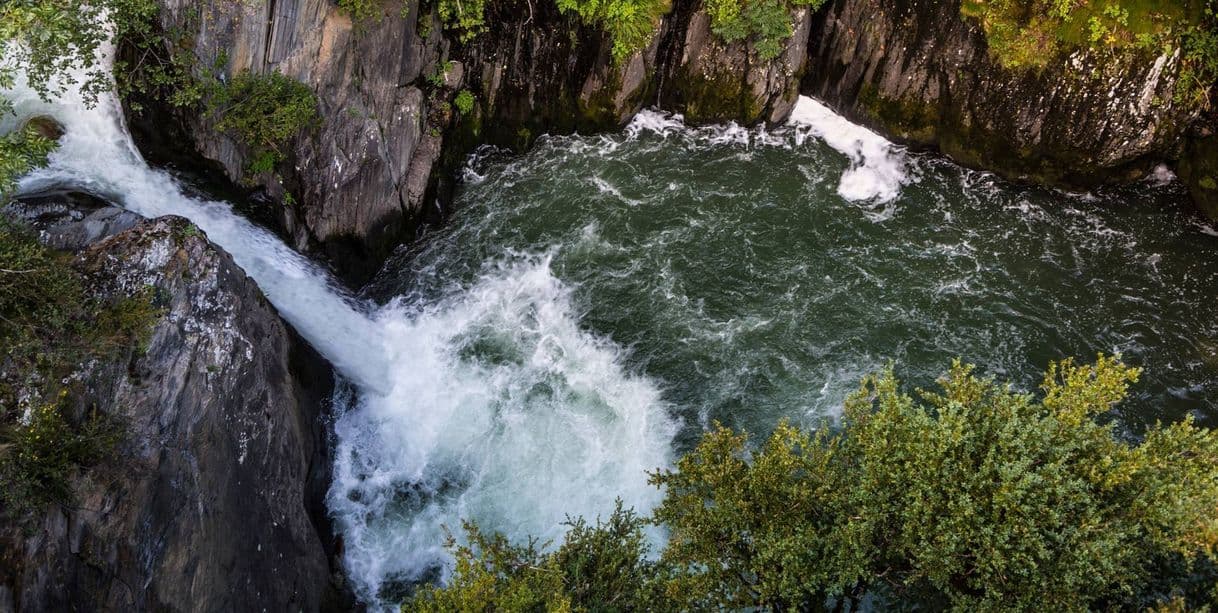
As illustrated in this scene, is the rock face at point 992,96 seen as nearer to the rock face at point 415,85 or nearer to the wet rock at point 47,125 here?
the rock face at point 415,85

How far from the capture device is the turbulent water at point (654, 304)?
63.4 feet

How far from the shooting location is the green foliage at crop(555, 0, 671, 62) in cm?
2350

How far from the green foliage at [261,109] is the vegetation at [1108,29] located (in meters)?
20.2

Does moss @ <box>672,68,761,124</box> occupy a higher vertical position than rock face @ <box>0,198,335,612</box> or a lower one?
higher

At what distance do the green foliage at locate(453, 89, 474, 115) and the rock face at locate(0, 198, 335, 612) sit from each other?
9449mm

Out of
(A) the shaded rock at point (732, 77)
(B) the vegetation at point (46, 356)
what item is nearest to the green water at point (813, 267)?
(A) the shaded rock at point (732, 77)

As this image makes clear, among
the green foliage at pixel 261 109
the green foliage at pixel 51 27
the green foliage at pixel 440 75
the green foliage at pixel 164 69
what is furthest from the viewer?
the green foliage at pixel 440 75

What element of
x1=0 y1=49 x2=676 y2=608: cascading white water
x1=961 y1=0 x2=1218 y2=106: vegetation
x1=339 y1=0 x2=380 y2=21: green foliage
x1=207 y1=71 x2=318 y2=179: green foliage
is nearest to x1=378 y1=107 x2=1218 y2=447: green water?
x1=0 y1=49 x2=676 y2=608: cascading white water

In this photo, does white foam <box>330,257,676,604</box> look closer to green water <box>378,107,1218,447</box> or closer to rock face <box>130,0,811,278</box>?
green water <box>378,107,1218,447</box>

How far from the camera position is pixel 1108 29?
21812 mm

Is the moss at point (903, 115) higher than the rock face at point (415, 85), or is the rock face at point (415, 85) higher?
the moss at point (903, 115)

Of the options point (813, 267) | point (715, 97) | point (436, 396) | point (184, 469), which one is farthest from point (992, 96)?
point (184, 469)

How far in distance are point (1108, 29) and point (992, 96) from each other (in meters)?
3.37

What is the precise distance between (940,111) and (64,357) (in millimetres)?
24575
